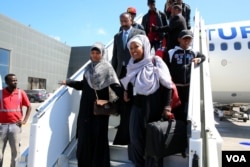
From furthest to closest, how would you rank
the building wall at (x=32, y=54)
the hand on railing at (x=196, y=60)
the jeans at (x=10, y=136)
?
the building wall at (x=32, y=54), the jeans at (x=10, y=136), the hand on railing at (x=196, y=60)

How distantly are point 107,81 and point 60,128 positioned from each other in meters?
0.88

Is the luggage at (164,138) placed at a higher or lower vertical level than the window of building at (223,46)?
lower

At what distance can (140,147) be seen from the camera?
303 cm

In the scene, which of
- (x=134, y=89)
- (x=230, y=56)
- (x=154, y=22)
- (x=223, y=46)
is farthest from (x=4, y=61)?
(x=134, y=89)

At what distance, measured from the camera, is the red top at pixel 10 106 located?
4.68 m

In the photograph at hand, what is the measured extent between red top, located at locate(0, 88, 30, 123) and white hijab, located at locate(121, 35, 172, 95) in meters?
2.50

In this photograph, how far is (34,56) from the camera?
4366cm

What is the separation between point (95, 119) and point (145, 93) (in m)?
0.79

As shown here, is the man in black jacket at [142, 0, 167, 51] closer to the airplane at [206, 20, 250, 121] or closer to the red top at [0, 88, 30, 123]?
the red top at [0, 88, 30, 123]

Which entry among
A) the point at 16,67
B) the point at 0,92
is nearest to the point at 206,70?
the point at 0,92

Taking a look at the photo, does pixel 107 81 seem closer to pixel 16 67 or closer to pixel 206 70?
pixel 206 70

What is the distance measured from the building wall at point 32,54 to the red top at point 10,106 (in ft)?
108

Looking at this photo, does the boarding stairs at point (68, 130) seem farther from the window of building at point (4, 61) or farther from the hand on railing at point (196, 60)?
the window of building at point (4, 61)

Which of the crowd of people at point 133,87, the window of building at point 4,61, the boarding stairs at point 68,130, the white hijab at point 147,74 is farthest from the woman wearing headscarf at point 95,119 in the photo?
the window of building at point 4,61
